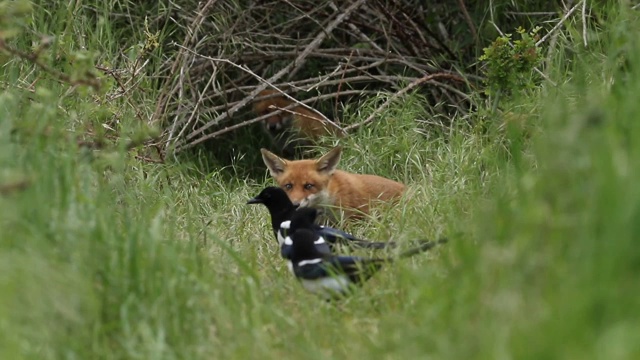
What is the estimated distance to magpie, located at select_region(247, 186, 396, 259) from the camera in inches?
220

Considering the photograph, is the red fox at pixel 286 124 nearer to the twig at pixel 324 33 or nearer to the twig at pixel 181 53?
the twig at pixel 324 33

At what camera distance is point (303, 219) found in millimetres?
5824

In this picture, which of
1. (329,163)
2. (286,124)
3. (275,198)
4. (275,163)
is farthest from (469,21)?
(275,198)

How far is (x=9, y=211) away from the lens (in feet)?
13.4

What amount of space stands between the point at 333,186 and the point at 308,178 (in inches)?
7.6

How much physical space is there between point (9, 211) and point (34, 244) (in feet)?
0.49

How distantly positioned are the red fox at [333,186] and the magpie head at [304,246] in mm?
2028

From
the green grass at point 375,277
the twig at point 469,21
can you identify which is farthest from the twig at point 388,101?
the green grass at point 375,277

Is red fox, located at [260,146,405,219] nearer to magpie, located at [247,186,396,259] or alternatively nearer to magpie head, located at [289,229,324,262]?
magpie, located at [247,186,396,259]

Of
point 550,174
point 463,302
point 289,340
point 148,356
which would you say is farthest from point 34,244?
point 550,174

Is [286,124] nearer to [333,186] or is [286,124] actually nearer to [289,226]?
[333,186]

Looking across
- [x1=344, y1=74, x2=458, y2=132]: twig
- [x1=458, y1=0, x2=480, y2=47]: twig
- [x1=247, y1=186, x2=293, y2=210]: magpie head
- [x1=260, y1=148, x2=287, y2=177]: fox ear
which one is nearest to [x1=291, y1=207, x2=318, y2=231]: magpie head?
[x1=247, y1=186, x2=293, y2=210]: magpie head

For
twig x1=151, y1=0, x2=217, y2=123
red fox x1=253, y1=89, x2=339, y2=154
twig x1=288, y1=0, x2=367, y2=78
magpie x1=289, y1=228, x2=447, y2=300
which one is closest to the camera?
magpie x1=289, y1=228, x2=447, y2=300

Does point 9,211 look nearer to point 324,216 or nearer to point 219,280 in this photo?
point 219,280
